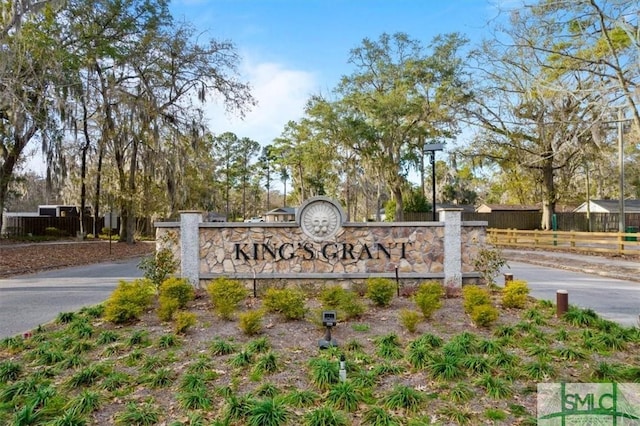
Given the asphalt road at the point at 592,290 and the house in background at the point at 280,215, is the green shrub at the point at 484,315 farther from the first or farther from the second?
the house in background at the point at 280,215

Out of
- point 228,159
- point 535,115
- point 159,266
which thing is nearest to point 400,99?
point 535,115

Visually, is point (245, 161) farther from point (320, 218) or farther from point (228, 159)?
point (320, 218)

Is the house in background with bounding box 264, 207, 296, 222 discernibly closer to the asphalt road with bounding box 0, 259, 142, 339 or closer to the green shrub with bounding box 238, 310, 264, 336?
the asphalt road with bounding box 0, 259, 142, 339

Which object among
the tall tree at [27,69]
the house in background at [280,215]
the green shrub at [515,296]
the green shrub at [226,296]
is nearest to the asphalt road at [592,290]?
the green shrub at [515,296]

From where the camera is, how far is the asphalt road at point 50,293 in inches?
241

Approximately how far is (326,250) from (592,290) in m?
5.55

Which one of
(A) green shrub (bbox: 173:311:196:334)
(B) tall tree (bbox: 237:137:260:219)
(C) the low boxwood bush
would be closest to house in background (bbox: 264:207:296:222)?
(B) tall tree (bbox: 237:137:260:219)

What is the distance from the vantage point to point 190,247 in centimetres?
742

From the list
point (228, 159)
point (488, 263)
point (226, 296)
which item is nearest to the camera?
point (226, 296)

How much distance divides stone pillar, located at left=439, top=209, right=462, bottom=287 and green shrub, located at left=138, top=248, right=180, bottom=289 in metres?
4.94

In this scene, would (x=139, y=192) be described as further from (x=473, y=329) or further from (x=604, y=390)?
(x=604, y=390)

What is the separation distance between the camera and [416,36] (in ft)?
76.9

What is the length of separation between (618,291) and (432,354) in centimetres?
639

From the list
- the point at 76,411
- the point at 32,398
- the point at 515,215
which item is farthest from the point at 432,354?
the point at 515,215
